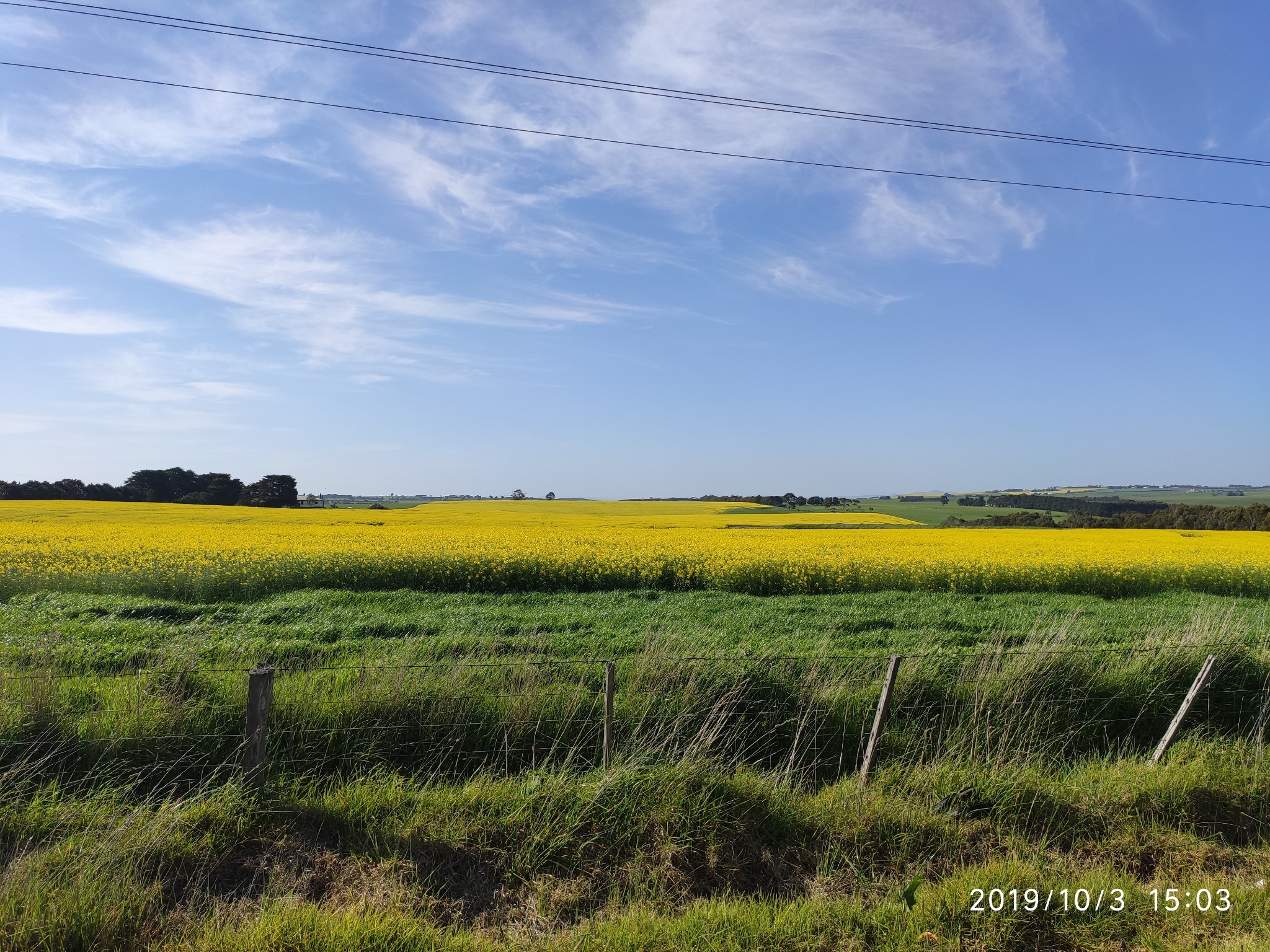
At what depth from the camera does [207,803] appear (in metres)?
4.59

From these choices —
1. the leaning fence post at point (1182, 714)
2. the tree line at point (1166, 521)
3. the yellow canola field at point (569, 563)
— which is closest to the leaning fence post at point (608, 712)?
the leaning fence post at point (1182, 714)

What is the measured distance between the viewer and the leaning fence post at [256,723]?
483cm

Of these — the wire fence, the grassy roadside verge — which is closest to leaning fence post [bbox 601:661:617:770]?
the wire fence

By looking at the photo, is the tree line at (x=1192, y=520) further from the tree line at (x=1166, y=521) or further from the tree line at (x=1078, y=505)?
the tree line at (x=1078, y=505)

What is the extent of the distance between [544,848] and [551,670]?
252cm

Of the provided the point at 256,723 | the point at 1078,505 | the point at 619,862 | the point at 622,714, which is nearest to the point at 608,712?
the point at 622,714

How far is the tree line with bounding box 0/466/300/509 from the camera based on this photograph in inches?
2124

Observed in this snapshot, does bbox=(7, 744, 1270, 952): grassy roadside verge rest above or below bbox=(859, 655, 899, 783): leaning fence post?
below

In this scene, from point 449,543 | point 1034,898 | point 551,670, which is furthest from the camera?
point 449,543

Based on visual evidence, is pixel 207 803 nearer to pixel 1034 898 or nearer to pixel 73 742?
pixel 73 742

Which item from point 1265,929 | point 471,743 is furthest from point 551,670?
point 1265,929
